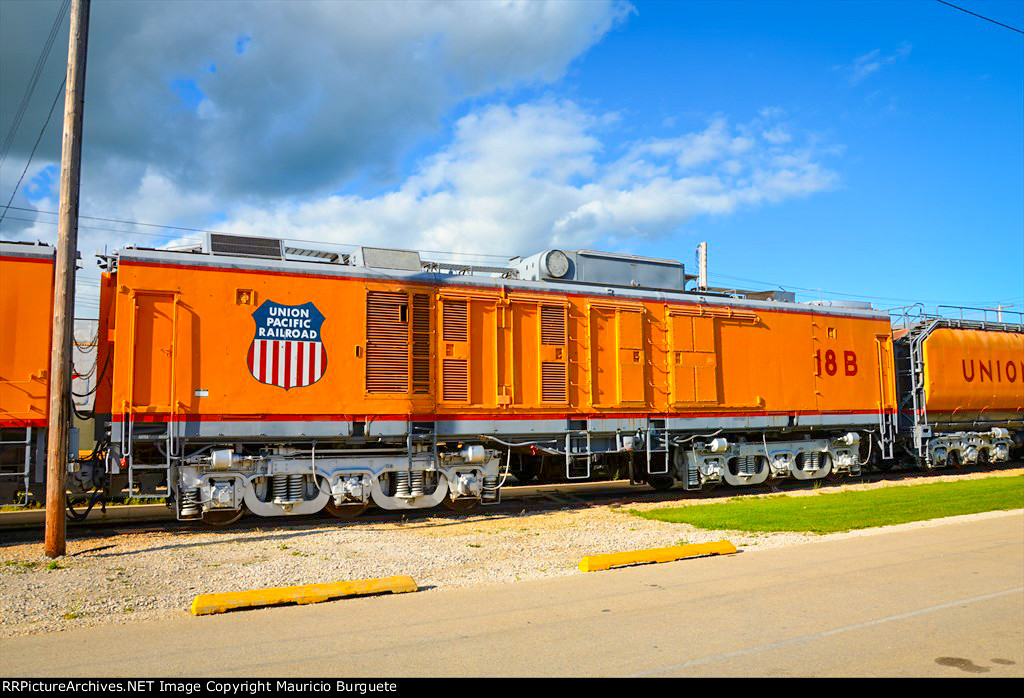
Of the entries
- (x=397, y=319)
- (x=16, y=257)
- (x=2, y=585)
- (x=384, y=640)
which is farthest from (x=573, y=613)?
(x=16, y=257)

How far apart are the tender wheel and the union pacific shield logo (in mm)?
9381

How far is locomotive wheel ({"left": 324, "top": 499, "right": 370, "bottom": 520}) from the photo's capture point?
13766 mm

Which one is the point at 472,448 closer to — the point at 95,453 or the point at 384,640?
the point at 95,453

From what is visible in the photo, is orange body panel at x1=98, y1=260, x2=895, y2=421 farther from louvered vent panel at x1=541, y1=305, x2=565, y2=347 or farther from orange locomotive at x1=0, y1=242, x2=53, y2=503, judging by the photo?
orange locomotive at x1=0, y1=242, x2=53, y2=503

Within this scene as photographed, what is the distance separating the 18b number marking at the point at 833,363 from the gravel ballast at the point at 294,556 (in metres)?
5.90

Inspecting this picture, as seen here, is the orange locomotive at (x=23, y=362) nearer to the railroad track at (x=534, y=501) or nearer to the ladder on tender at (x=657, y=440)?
the railroad track at (x=534, y=501)

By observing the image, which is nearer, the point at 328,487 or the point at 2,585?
the point at 2,585

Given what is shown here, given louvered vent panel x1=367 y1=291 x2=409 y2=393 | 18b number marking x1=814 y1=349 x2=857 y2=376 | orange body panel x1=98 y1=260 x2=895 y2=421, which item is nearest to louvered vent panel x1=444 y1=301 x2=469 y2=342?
orange body panel x1=98 y1=260 x2=895 y2=421

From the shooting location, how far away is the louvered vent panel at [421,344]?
46.6ft

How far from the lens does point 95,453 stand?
41.1 ft

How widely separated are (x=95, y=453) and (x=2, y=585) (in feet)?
13.5

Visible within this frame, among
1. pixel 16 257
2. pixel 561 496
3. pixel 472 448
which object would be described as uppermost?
pixel 16 257

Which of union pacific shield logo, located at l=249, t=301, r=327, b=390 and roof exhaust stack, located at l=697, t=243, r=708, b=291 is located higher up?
roof exhaust stack, located at l=697, t=243, r=708, b=291

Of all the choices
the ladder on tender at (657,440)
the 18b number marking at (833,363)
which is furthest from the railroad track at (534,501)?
the 18b number marking at (833,363)
